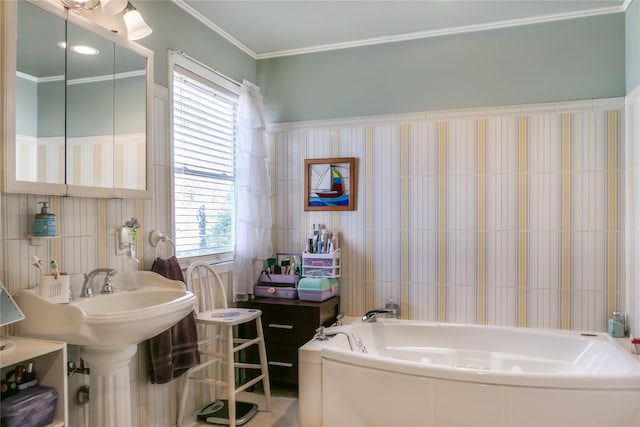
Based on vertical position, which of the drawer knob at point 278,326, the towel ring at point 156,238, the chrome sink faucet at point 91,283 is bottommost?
the drawer knob at point 278,326

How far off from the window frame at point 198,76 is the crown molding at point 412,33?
277 mm

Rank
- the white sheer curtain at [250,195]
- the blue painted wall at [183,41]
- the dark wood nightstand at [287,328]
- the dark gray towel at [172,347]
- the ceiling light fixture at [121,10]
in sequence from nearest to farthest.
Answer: the ceiling light fixture at [121,10], the dark gray towel at [172,347], the blue painted wall at [183,41], the dark wood nightstand at [287,328], the white sheer curtain at [250,195]

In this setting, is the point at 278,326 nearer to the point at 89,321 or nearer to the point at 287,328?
the point at 287,328

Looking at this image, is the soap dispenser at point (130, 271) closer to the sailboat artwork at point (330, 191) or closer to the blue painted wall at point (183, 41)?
the blue painted wall at point (183, 41)

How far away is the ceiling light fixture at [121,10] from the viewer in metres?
1.93

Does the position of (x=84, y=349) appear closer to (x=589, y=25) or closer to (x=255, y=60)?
(x=255, y=60)

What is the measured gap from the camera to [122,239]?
7.15 ft

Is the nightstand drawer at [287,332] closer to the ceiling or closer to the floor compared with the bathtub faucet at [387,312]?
closer to the floor

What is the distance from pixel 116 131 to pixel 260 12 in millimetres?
1205

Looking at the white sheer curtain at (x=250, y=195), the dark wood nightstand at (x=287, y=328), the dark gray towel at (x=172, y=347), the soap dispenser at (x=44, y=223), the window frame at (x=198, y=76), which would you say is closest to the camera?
the soap dispenser at (x=44, y=223)

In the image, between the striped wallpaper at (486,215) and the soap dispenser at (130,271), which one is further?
the striped wallpaper at (486,215)

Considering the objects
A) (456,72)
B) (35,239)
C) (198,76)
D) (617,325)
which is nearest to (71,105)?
(35,239)

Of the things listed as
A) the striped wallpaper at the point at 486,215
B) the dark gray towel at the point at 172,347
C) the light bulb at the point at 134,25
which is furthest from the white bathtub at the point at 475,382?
the light bulb at the point at 134,25

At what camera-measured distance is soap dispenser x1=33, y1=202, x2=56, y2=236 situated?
1754 mm
